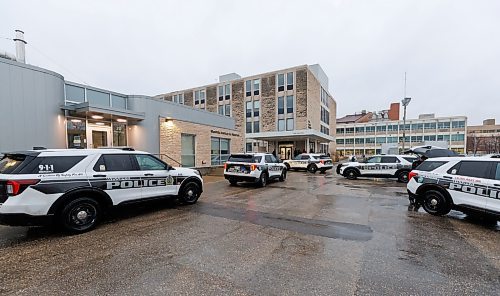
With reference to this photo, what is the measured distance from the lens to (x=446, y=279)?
309 centimetres

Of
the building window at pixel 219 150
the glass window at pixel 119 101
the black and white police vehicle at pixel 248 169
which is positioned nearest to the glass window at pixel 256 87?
the building window at pixel 219 150

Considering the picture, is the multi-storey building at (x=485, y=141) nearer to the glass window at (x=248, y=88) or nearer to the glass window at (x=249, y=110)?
the glass window at (x=249, y=110)

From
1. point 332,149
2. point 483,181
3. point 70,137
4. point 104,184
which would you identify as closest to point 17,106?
point 70,137

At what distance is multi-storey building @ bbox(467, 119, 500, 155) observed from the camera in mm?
53953

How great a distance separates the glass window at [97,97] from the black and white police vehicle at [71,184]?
7.56 metres

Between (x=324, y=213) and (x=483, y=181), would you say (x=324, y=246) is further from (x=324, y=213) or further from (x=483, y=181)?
(x=483, y=181)

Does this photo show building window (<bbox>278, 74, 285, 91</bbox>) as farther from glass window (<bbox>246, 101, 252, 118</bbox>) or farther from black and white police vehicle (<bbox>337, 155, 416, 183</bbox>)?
black and white police vehicle (<bbox>337, 155, 416, 183</bbox>)

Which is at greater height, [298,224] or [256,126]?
[256,126]

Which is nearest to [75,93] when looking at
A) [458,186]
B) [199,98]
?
[458,186]

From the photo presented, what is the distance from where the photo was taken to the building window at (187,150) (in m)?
15.1

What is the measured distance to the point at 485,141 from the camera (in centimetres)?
5972

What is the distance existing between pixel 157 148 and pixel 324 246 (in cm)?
1155

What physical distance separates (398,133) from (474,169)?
5877cm

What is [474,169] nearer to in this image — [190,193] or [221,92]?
[190,193]
